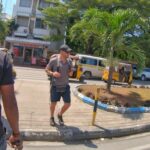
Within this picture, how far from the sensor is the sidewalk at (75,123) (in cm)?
823

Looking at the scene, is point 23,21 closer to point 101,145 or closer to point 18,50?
point 18,50

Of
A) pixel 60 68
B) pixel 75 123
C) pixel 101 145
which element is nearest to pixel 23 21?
pixel 75 123

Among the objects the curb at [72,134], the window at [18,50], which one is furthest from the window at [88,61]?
the curb at [72,134]

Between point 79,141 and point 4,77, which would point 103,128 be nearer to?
point 79,141

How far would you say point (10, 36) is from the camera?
51.6 m

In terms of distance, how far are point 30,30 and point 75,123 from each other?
143 feet

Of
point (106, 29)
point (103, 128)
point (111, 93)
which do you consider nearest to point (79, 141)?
point (103, 128)

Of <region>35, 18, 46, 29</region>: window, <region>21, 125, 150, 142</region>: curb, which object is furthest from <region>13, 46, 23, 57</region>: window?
<region>21, 125, 150, 142</region>: curb

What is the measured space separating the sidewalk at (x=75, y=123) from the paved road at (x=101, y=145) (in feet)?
0.73

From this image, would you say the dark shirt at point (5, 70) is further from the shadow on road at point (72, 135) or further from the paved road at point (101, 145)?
the shadow on road at point (72, 135)

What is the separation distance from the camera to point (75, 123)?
31.2 feet

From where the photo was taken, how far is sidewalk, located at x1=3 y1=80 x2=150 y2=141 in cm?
823

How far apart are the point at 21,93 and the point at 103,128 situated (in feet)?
17.3

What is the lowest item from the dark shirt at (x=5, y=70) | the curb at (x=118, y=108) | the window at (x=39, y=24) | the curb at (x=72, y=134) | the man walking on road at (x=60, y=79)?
the curb at (x=72, y=134)
